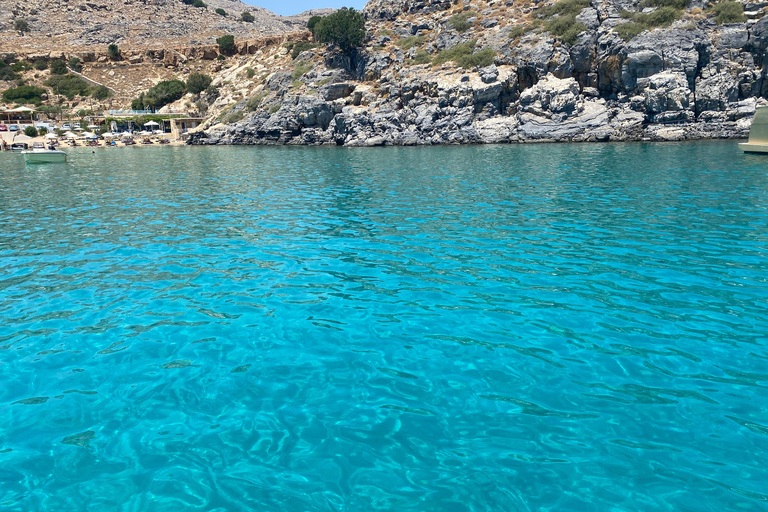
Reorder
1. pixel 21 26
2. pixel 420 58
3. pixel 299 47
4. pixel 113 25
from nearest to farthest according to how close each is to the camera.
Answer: pixel 420 58, pixel 299 47, pixel 21 26, pixel 113 25

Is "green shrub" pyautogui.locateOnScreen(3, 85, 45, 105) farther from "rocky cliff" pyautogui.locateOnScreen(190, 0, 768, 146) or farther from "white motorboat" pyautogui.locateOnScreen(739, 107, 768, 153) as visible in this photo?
"white motorboat" pyautogui.locateOnScreen(739, 107, 768, 153)

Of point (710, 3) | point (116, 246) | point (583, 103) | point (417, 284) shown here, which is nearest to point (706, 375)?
point (417, 284)

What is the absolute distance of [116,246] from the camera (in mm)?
13828

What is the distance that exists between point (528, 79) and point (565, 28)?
783 cm

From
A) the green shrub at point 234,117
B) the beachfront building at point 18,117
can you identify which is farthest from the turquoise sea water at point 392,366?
the beachfront building at point 18,117

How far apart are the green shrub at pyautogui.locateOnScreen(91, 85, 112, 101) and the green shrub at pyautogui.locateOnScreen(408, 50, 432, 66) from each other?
250 feet

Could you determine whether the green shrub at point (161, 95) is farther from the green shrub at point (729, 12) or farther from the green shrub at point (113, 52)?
the green shrub at point (729, 12)

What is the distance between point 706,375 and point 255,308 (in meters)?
7.56

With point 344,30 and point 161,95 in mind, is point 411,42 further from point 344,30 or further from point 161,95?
point 161,95

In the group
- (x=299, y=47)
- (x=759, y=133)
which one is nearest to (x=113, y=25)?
(x=299, y=47)

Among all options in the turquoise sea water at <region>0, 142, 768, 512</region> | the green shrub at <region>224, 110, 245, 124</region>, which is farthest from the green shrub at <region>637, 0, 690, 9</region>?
the green shrub at <region>224, 110, 245, 124</region>

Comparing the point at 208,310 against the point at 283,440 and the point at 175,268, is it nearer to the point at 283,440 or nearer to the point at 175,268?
the point at 175,268

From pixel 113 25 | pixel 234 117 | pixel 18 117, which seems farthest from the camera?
pixel 113 25

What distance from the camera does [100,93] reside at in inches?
4124
